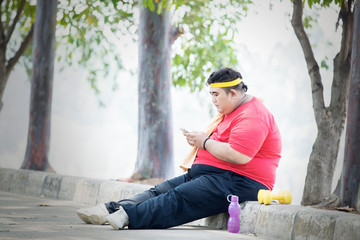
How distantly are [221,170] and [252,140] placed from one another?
14.5 inches

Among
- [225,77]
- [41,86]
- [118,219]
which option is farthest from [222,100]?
[41,86]

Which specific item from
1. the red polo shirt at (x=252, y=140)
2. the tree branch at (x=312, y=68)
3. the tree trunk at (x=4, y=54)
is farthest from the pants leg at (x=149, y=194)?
the tree trunk at (x=4, y=54)

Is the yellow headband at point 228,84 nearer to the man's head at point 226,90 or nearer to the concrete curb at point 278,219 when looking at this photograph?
the man's head at point 226,90

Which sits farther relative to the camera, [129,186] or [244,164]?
[129,186]

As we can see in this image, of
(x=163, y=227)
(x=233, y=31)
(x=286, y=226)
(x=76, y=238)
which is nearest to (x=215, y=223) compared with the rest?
(x=163, y=227)

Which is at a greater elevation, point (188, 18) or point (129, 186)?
point (188, 18)

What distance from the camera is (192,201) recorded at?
4301 millimetres

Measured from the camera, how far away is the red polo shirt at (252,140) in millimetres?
4230

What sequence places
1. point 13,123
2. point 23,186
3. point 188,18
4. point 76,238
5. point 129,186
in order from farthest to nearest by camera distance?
point 13,123, point 188,18, point 23,186, point 129,186, point 76,238

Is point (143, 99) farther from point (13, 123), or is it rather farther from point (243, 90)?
point (13, 123)

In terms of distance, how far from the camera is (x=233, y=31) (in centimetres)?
970

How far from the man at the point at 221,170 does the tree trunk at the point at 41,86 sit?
436 centimetres

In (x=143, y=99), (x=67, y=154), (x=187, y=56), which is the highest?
(x=187, y=56)

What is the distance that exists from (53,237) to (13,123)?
1142cm
